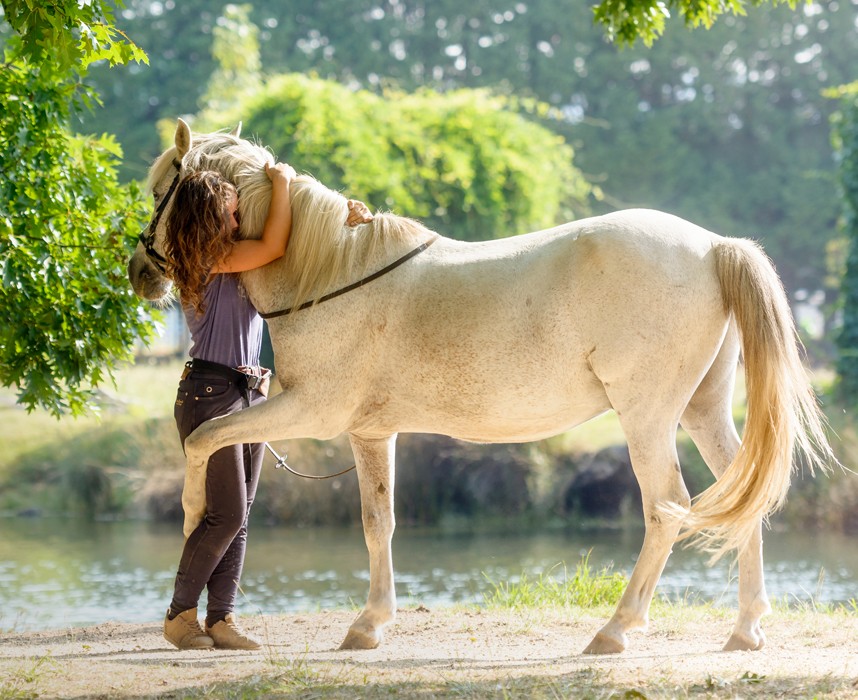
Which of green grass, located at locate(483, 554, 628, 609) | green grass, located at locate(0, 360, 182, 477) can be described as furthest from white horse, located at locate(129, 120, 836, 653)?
green grass, located at locate(0, 360, 182, 477)

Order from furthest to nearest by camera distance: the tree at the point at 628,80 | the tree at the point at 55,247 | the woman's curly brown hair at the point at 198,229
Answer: the tree at the point at 628,80 < the tree at the point at 55,247 < the woman's curly brown hair at the point at 198,229

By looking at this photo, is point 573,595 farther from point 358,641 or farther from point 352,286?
point 352,286

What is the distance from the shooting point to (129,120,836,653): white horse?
4430 millimetres

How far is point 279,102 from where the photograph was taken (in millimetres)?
18078

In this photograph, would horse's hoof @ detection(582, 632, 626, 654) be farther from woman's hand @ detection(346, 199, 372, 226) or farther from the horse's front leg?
woman's hand @ detection(346, 199, 372, 226)

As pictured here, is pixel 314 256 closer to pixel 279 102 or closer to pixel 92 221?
pixel 92 221

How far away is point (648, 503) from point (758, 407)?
598 mm

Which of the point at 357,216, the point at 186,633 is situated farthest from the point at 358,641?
the point at 357,216

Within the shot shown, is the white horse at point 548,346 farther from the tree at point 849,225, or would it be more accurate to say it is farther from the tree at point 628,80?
the tree at point 628,80

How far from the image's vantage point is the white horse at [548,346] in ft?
14.5

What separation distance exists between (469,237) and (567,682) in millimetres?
14469

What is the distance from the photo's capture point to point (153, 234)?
192 inches

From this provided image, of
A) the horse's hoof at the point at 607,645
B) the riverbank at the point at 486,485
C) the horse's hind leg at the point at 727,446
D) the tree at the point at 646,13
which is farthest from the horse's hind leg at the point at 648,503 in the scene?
the riverbank at the point at 486,485

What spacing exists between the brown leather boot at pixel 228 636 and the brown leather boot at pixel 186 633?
41mm
